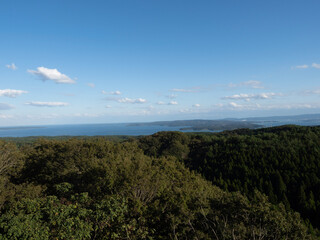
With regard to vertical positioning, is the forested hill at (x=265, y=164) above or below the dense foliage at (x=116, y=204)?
below

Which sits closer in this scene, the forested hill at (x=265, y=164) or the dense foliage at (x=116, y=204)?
the dense foliage at (x=116, y=204)

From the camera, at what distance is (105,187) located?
17.4m

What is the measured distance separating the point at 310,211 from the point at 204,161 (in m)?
34.1

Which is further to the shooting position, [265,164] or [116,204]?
[265,164]

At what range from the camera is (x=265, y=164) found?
5547 cm

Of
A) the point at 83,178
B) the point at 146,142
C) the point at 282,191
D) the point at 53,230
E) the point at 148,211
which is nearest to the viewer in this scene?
the point at 53,230

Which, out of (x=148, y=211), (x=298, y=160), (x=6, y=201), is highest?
(x=6, y=201)

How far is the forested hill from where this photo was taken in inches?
1644

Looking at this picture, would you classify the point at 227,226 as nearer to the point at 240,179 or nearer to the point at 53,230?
the point at 53,230

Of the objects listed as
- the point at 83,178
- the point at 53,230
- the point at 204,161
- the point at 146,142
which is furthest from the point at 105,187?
the point at 146,142

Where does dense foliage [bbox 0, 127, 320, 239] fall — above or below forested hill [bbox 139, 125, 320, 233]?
above

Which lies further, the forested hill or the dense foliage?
the forested hill

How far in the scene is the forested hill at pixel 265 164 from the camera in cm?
4175

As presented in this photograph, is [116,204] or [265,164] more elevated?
[116,204]
